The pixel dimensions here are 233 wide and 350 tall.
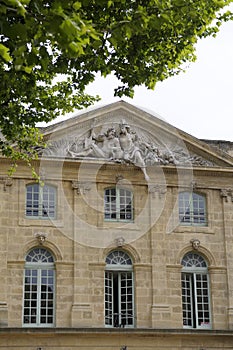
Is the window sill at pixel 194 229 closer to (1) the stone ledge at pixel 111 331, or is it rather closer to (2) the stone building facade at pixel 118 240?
(2) the stone building facade at pixel 118 240

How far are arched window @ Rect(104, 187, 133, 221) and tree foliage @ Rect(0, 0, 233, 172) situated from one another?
8.23m

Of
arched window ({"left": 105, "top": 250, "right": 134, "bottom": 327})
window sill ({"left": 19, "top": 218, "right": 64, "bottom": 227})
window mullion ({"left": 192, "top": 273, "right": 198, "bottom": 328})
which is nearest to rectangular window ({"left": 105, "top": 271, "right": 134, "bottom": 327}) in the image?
arched window ({"left": 105, "top": 250, "right": 134, "bottom": 327})

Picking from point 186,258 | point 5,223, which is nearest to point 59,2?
point 5,223

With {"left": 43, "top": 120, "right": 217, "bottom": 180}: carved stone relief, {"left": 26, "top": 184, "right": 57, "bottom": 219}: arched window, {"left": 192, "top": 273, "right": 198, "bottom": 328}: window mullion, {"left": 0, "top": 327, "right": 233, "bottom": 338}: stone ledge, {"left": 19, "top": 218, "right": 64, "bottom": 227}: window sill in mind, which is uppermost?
{"left": 43, "top": 120, "right": 217, "bottom": 180}: carved stone relief

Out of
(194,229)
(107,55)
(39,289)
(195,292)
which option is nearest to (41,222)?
(39,289)

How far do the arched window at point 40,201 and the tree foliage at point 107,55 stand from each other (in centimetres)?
745

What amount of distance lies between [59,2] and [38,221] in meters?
15.6

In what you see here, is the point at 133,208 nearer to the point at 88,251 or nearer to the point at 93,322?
the point at 88,251

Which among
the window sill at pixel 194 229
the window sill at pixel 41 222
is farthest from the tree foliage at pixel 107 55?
the window sill at pixel 194 229

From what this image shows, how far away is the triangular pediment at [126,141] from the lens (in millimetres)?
24188

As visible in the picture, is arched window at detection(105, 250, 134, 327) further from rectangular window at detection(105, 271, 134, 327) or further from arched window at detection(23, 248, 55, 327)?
arched window at detection(23, 248, 55, 327)

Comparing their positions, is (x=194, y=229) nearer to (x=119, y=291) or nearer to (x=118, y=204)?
(x=118, y=204)

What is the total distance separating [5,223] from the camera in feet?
75.8

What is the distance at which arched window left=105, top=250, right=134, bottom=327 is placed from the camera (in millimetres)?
23234
